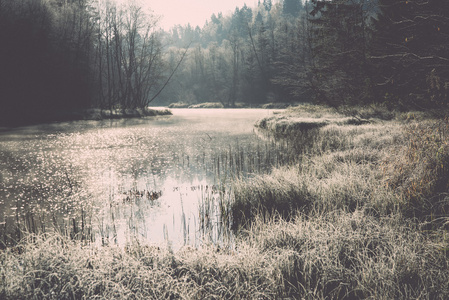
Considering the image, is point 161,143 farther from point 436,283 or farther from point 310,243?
point 436,283

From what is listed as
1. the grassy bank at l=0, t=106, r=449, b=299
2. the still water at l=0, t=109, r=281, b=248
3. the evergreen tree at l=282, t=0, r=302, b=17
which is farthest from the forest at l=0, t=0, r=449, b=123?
the evergreen tree at l=282, t=0, r=302, b=17

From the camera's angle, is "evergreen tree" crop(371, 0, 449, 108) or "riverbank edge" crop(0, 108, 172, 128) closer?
"evergreen tree" crop(371, 0, 449, 108)

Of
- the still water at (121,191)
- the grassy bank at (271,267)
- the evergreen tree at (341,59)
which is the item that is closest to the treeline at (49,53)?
the still water at (121,191)

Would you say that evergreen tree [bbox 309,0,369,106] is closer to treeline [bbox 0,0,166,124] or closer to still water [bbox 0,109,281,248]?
still water [bbox 0,109,281,248]

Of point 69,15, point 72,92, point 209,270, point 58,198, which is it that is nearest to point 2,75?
point 72,92

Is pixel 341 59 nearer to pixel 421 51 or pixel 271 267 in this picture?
pixel 421 51

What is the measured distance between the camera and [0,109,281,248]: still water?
13.3ft

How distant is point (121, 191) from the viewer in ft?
19.2

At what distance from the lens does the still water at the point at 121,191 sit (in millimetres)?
4066

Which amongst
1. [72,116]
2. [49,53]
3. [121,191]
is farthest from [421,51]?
[49,53]

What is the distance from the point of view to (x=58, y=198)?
5.51 m

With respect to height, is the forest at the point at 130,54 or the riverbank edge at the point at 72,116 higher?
the forest at the point at 130,54

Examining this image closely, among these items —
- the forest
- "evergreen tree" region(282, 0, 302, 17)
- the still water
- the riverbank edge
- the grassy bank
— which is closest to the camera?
the grassy bank

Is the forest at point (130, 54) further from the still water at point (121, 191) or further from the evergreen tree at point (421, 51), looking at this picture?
the still water at point (121, 191)
